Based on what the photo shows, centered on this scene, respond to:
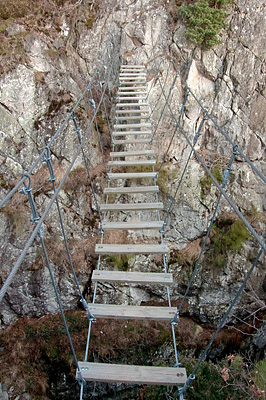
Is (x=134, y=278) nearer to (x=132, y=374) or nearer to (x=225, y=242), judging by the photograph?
(x=132, y=374)

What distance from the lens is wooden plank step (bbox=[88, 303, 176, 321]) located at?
229 centimetres

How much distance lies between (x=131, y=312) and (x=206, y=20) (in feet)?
19.2

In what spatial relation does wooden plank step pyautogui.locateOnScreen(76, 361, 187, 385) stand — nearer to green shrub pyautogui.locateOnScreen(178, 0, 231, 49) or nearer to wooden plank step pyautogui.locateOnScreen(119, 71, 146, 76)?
wooden plank step pyautogui.locateOnScreen(119, 71, 146, 76)

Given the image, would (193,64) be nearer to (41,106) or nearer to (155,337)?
(41,106)

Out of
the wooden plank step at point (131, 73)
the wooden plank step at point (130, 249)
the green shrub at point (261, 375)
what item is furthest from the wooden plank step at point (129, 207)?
the wooden plank step at point (131, 73)

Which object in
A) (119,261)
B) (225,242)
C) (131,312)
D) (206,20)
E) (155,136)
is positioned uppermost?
(206,20)

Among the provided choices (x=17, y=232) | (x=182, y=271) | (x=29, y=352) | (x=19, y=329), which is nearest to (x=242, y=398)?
(x=182, y=271)

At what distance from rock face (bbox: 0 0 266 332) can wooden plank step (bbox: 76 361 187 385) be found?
2.58 m

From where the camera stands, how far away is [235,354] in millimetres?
4348

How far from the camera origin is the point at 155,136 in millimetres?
5262

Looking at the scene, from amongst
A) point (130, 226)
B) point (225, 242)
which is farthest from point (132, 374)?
point (225, 242)

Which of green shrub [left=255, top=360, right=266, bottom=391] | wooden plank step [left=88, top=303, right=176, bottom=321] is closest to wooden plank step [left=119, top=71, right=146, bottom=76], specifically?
wooden plank step [left=88, top=303, right=176, bottom=321]

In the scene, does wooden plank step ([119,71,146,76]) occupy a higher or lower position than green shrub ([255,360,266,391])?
higher

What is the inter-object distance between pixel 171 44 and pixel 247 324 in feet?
19.6
